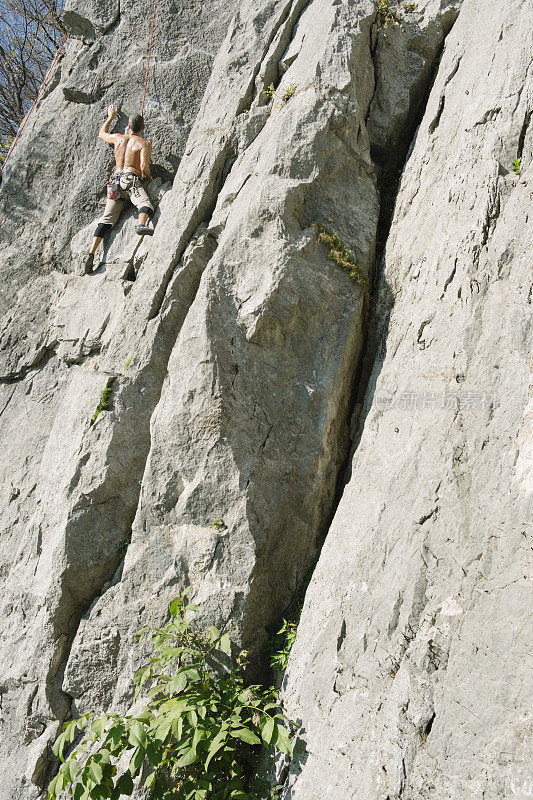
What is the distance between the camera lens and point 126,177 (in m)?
8.50

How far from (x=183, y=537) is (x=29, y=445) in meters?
3.01

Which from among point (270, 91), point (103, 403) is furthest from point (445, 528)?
point (270, 91)

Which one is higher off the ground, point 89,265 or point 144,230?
point 144,230

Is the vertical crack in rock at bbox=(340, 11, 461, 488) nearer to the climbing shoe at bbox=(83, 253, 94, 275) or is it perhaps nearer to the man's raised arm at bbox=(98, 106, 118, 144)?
the man's raised arm at bbox=(98, 106, 118, 144)

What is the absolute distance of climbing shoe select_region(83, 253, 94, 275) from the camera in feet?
27.8

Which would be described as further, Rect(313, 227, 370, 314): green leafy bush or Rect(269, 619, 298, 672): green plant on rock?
Rect(313, 227, 370, 314): green leafy bush

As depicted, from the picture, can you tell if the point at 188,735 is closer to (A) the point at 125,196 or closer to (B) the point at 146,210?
(B) the point at 146,210

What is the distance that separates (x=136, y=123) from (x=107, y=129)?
0.76m

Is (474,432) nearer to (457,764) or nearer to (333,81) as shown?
(457,764)

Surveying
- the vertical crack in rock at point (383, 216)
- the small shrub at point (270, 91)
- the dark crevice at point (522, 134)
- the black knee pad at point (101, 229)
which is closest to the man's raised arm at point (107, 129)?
the black knee pad at point (101, 229)

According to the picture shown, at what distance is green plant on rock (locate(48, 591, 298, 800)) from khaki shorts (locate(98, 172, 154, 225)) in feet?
18.0

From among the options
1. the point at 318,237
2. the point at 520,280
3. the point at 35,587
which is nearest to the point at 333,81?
the point at 318,237

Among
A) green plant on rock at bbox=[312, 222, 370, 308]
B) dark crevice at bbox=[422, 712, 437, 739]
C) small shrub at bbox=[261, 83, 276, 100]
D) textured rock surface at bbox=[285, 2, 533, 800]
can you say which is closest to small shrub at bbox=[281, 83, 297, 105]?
small shrub at bbox=[261, 83, 276, 100]

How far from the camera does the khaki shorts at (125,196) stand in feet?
27.4
